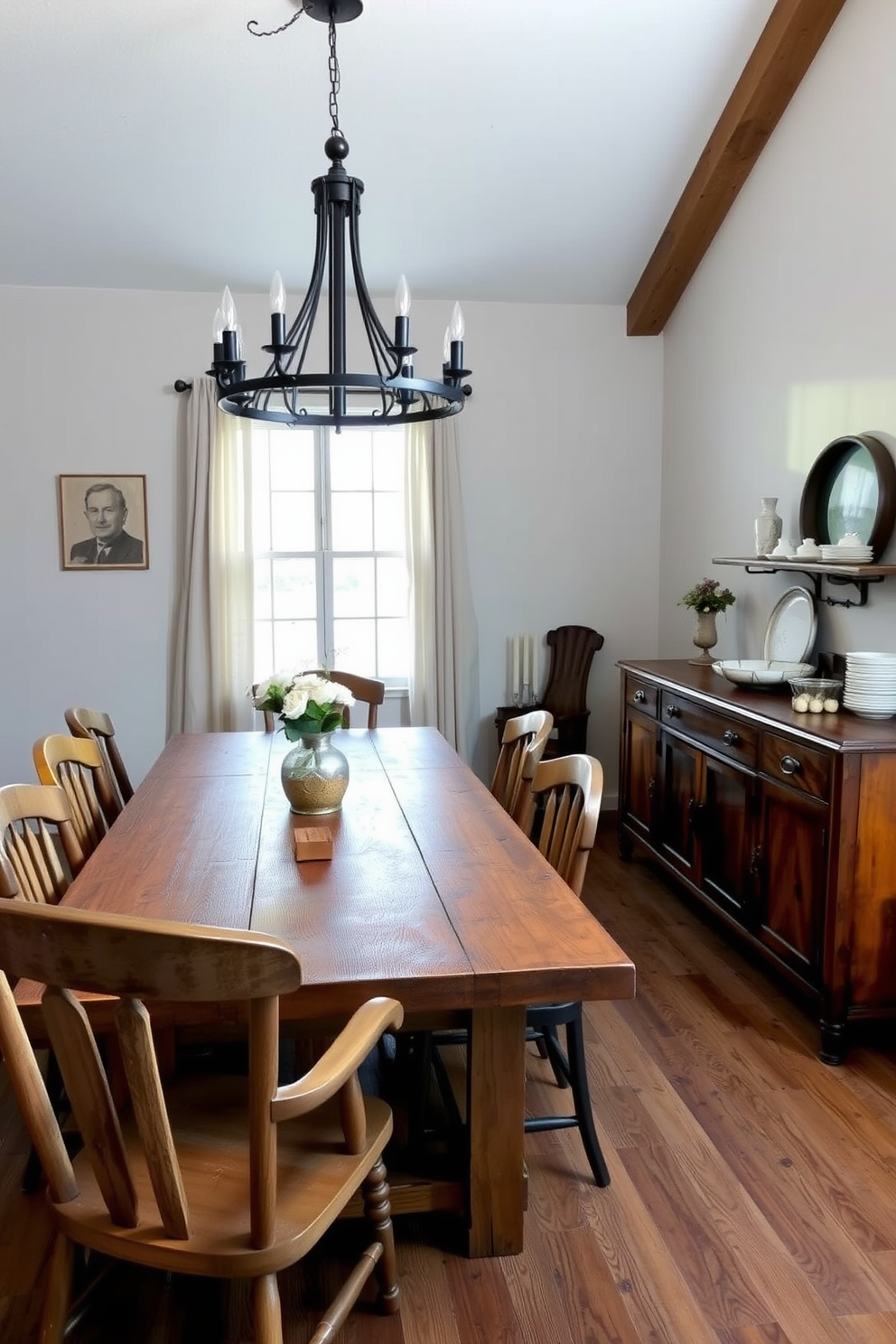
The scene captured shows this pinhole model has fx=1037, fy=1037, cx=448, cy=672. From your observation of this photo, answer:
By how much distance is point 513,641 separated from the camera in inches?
209

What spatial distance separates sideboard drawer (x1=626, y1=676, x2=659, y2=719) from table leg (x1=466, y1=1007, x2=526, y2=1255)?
234 cm

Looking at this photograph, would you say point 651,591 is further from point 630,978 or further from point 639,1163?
point 630,978

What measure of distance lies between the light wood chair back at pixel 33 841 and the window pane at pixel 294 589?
278 centimetres

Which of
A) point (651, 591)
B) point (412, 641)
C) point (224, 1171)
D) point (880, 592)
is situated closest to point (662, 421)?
point (651, 591)

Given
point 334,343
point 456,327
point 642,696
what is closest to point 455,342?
point 456,327

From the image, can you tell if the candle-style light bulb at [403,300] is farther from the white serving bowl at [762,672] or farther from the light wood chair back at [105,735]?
the white serving bowl at [762,672]

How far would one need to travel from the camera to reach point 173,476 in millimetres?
5000

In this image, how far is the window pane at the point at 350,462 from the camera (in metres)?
5.16

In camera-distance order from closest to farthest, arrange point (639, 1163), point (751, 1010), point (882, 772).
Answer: point (639, 1163), point (882, 772), point (751, 1010)

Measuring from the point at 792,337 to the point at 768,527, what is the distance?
2.45ft

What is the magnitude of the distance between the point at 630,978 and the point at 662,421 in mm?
4116

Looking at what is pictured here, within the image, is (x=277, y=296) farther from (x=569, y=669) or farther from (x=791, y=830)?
→ (x=569, y=669)

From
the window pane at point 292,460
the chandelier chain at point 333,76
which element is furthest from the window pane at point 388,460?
the chandelier chain at point 333,76

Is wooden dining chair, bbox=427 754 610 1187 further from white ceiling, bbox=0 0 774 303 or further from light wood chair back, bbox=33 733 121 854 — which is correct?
white ceiling, bbox=0 0 774 303
